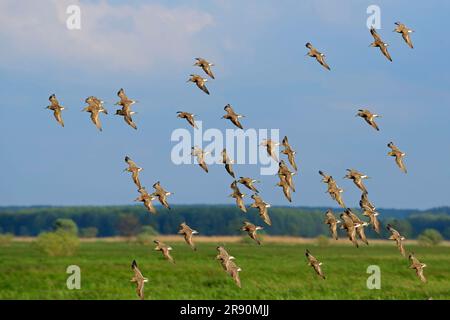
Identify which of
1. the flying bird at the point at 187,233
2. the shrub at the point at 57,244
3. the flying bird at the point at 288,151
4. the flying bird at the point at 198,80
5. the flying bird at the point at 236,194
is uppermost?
the shrub at the point at 57,244

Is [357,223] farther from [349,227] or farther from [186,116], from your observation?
[186,116]

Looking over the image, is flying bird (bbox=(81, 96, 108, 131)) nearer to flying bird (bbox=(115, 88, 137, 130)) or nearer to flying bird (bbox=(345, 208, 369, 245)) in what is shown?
flying bird (bbox=(115, 88, 137, 130))

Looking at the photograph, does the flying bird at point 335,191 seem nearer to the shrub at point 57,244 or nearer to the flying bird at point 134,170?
the flying bird at point 134,170

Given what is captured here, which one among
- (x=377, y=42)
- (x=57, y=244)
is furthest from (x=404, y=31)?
(x=57, y=244)

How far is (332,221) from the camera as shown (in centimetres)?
3209

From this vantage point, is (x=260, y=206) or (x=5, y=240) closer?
(x=260, y=206)

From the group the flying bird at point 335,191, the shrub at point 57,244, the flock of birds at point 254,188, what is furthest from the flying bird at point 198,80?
the shrub at point 57,244

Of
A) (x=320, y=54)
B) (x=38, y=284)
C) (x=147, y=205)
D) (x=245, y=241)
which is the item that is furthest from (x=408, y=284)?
(x=245, y=241)

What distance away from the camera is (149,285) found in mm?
69062

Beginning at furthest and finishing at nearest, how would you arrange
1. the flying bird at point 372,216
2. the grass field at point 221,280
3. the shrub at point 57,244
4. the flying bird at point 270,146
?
the shrub at point 57,244, the grass field at point 221,280, the flying bird at point 270,146, the flying bird at point 372,216

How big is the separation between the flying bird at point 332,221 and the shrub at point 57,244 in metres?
70.7

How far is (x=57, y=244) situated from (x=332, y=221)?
2887 inches

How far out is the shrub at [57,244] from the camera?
100938 millimetres
